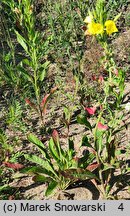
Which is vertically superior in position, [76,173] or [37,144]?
[37,144]

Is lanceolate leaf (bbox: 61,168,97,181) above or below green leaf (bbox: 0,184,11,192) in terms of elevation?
above

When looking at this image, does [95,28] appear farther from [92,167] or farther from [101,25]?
[92,167]

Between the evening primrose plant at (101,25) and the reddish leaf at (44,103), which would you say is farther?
the reddish leaf at (44,103)

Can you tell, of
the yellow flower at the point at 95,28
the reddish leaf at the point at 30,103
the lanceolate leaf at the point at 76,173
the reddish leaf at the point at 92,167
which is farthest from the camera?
the reddish leaf at the point at 30,103

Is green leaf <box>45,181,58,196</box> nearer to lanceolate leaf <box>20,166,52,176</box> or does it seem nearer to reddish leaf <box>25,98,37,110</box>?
lanceolate leaf <box>20,166,52,176</box>

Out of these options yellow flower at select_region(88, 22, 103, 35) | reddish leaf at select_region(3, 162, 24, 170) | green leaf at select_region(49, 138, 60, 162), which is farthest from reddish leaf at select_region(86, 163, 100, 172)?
yellow flower at select_region(88, 22, 103, 35)

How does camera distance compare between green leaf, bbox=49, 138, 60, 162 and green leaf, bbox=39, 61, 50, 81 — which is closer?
green leaf, bbox=49, 138, 60, 162

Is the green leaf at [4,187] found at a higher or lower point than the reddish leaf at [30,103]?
lower

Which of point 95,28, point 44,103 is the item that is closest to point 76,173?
point 44,103

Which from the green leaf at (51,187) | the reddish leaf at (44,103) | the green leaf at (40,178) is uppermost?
the reddish leaf at (44,103)

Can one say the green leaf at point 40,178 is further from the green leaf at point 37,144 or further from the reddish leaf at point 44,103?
the reddish leaf at point 44,103

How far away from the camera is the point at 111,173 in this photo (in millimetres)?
2666

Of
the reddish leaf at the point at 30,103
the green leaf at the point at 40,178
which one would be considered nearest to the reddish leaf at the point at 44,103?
the reddish leaf at the point at 30,103

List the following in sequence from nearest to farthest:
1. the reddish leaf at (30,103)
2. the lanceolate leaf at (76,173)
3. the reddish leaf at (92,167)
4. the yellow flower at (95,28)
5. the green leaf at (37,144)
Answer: the yellow flower at (95,28)
the lanceolate leaf at (76,173)
the reddish leaf at (92,167)
the green leaf at (37,144)
the reddish leaf at (30,103)
